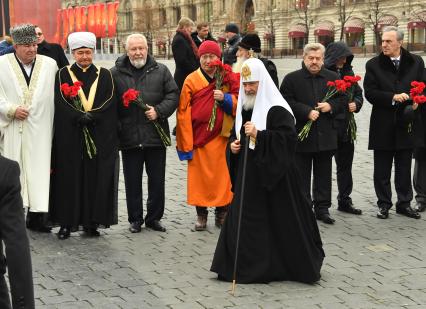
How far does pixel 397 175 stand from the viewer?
28.0ft

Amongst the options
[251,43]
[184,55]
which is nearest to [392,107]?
[251,43]

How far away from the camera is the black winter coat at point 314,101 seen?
314 inches

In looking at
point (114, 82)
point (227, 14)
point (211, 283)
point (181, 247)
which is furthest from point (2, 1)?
point (227, 14)

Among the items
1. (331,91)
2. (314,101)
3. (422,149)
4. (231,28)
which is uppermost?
(231,28)

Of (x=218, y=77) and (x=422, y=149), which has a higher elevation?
(x=218, y=77)

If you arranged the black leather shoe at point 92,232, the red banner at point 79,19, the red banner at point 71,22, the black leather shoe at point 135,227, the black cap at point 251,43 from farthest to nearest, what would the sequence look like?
the red banner at point 79,19, the red banner at point 71,22, the black cap at point 251,43, the black leather shoe at point 135,227, the black leather shoe at point 92,232

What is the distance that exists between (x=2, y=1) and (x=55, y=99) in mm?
11510

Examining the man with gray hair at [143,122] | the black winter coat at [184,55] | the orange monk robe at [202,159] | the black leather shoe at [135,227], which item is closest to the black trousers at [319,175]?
the orange monk robe at [202,159]

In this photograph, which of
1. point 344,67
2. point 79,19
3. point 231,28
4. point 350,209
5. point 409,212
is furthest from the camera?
point 79,19

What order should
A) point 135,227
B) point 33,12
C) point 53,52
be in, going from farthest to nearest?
point 33,12
point 53,52
point 135,227

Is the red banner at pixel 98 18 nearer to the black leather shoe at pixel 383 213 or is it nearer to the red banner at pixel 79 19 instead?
the red banner at pixel 79 19

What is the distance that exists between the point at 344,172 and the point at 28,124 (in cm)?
357

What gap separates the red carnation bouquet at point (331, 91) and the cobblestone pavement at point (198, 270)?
98 centimetres

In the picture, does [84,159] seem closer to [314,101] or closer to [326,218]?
[314,101]
